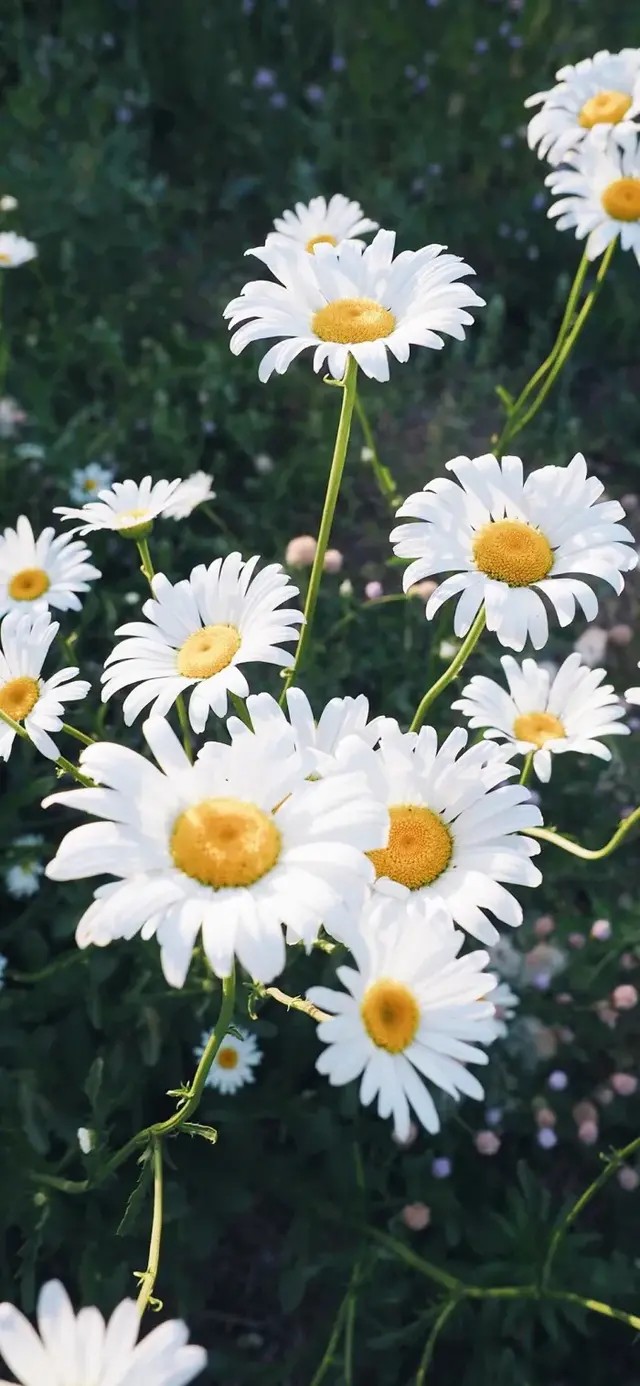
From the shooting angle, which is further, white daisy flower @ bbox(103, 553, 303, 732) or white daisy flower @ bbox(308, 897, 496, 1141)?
white daisy flower @ bbox(103, 553, 303, 732)

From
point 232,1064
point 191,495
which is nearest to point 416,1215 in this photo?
point 232,1064

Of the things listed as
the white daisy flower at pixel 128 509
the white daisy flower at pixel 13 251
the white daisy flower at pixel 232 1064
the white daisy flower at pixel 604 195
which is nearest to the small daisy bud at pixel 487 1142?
the white daisy flower at pixel 232 1064

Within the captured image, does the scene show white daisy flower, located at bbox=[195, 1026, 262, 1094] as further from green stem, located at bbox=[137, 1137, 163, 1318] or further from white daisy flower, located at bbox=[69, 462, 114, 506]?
white daisy flower, located at bbox=[69, 462, 114, 506]

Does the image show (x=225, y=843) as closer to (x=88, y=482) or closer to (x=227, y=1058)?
(x=227, y=1058)

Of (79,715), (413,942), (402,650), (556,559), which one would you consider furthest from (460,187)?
(413,942)

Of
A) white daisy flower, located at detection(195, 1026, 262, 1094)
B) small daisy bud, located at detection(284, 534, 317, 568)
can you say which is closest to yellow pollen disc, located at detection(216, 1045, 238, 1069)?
white daisy flower, located at detection(195, 1026, 262, 1094)
